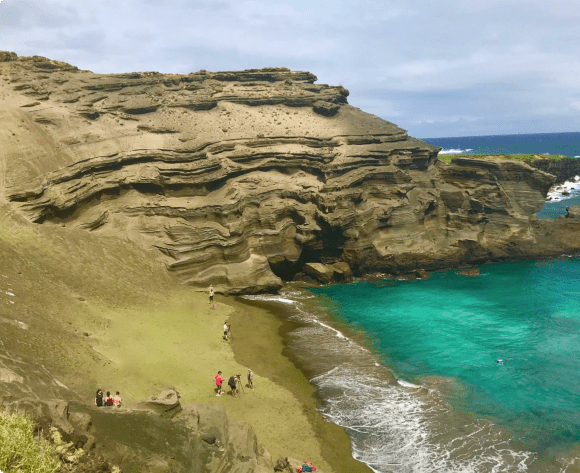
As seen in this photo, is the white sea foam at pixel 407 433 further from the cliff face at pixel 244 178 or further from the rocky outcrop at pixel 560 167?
the rocky outcrop at pixel 560 167

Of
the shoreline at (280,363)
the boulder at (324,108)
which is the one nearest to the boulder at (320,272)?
the shoreline at (280,363)

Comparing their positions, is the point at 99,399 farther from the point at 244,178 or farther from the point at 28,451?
the point at 244,178

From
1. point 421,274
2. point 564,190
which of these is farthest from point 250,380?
point 564,190

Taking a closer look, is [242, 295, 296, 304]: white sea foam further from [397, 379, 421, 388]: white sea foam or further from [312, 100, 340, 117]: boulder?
[312, 100, 340, 117]: boulder

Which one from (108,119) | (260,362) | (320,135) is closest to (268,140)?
(320,135)

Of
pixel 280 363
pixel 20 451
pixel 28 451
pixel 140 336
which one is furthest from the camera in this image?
pixel 280 363
